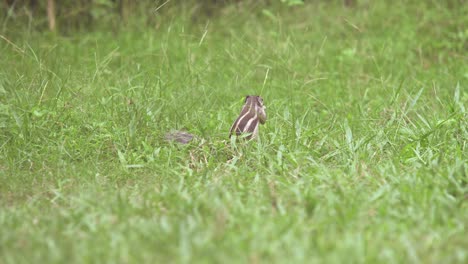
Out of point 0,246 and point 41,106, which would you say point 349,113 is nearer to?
point 41,106

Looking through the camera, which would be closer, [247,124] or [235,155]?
[235,155]

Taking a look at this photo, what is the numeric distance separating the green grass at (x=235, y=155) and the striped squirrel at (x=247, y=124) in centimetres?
10

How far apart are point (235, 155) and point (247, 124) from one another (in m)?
0.31

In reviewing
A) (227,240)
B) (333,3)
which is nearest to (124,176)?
(227,240)

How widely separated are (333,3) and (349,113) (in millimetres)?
3939

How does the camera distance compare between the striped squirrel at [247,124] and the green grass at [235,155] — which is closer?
the green grass at [235,155]

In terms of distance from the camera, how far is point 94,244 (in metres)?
3.28

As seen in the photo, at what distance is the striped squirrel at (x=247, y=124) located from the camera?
5270 mm

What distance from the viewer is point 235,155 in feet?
16.6

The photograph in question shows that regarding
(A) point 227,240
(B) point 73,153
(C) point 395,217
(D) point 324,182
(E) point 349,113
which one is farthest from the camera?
(E) point 349,113

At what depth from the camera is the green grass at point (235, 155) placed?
3.29m

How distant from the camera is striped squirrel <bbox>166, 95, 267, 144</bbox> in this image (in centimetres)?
527

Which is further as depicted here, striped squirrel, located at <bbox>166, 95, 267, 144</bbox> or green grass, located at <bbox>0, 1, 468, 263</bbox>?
striped squirrel, located at <bbox>166, 95, 267, 144</bbox>

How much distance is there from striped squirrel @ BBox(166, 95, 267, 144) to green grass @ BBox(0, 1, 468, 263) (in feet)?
0.34
